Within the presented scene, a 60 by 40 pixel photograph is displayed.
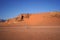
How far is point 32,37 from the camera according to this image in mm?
3480

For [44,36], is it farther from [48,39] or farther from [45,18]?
[45,18]

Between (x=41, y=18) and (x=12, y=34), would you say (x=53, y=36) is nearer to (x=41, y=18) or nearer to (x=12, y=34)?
(x=12, y=34)

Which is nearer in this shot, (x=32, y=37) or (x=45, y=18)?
(x=32, y=37)

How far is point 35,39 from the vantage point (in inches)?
132

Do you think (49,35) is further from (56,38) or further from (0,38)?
(0,38)

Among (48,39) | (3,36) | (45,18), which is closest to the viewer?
(48,39)

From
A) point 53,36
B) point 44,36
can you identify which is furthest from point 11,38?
point 53,36

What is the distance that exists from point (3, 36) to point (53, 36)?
1456mm

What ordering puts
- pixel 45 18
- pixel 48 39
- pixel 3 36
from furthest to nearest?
1. pixel 45 18
2. pixel 3 36
3. pixel 48 39

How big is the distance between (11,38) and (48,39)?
1041 mm

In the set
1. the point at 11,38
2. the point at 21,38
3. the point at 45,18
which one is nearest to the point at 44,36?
the point at 21,38

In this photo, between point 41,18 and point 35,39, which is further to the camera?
point 41,18

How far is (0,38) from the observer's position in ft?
11.2

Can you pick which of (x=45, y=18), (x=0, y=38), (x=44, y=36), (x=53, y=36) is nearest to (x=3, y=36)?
(x=0, y=38)
